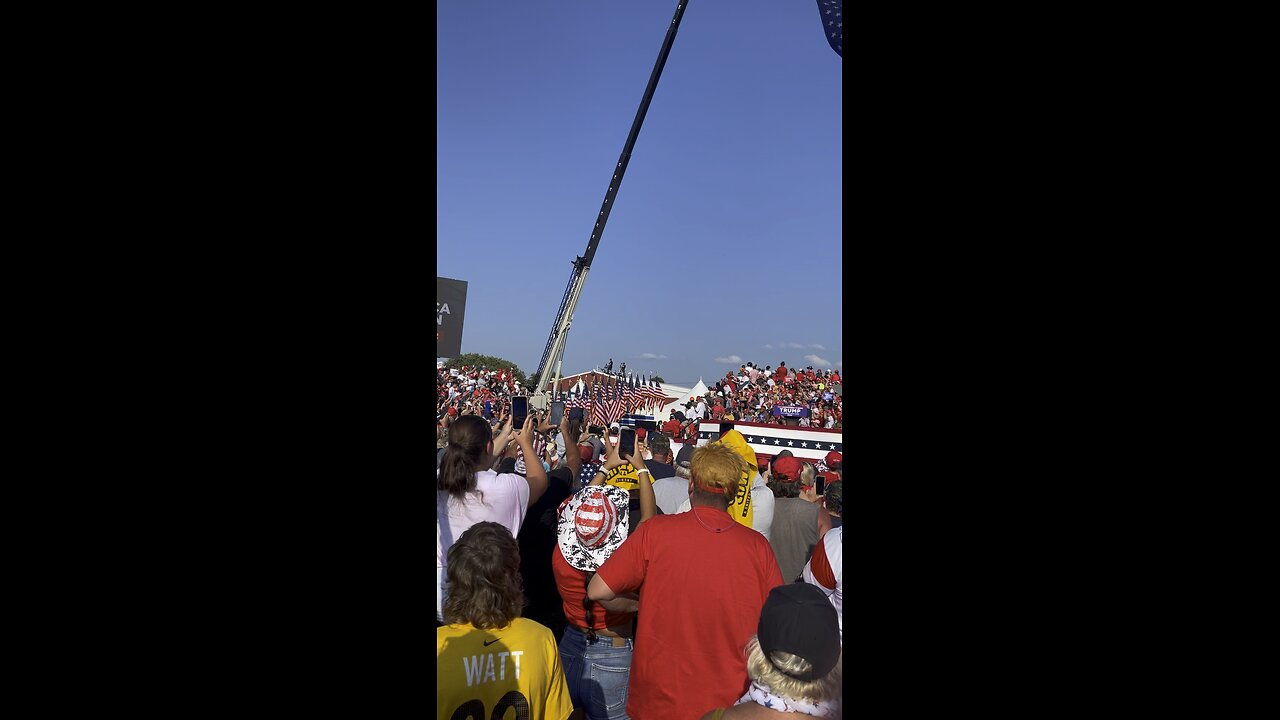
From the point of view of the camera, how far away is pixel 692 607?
2.90 metres

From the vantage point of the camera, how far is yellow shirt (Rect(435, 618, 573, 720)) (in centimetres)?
235

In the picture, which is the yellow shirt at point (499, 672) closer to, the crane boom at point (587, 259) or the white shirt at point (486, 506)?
the white shirt at point (486, 506)

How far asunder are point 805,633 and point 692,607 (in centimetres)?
95

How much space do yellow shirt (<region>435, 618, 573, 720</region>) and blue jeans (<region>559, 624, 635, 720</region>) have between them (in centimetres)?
80

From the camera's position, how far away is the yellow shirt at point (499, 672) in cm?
235

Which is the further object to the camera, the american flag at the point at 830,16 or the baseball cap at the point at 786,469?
the baseball cap at the point at 786,469

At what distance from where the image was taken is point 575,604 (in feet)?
11.1

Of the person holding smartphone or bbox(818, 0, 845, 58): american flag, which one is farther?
bbox(818, 0, 845, 58): american flag

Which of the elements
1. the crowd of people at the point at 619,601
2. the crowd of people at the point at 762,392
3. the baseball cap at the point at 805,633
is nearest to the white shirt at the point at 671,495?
the crowd of people at the point at 619,601

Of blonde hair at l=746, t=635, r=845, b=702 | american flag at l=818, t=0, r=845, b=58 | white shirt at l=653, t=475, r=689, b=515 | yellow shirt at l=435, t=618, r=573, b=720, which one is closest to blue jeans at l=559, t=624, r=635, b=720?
yellow shirt at l=435, t=618, r=573, b=720

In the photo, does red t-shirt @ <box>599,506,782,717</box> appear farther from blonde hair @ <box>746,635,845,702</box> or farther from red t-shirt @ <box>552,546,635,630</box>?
blonde hair @ <box>746,635,845,702</box>
